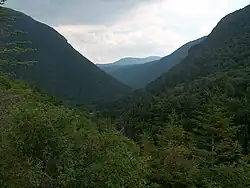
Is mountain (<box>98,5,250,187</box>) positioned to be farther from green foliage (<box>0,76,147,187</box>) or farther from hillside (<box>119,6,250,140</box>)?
green foliage (<box>0,76,147,187</box>)

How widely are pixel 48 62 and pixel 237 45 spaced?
274 ft

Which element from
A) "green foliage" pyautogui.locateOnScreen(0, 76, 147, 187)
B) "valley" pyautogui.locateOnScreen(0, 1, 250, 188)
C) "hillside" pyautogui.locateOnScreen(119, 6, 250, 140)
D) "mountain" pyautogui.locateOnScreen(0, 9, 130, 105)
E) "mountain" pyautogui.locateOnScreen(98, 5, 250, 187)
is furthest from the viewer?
"mountain" pyautogui.locateOnScreen(0, 9, 130, 105)

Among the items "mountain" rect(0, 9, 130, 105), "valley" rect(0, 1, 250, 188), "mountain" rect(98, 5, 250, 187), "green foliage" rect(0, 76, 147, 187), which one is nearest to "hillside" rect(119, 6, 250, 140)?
"mountain" rect(98, 5, 250, 187)

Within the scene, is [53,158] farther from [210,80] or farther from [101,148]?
[210,80]

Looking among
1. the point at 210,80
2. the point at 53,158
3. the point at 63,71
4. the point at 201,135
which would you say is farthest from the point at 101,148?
the point at 63,71

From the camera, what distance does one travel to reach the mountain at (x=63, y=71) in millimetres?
149625

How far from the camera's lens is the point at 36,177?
9000mm

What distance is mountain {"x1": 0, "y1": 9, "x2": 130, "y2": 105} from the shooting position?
491 feet

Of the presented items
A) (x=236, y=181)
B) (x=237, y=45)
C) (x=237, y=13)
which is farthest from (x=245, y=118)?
(x=237, y=13)

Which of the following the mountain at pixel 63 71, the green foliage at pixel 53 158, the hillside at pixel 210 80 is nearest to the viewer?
the green foliage at pixel 53 158

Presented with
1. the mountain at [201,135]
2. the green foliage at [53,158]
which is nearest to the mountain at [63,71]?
the mountain at [201,135]

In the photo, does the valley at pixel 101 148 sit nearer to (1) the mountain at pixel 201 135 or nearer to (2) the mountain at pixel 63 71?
(1) the mountain at pixel 201 135

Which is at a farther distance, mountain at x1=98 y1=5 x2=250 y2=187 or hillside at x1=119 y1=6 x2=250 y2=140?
hillside at x1=119 y1=6 x2=250 y2=140

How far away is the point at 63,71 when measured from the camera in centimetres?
16262
